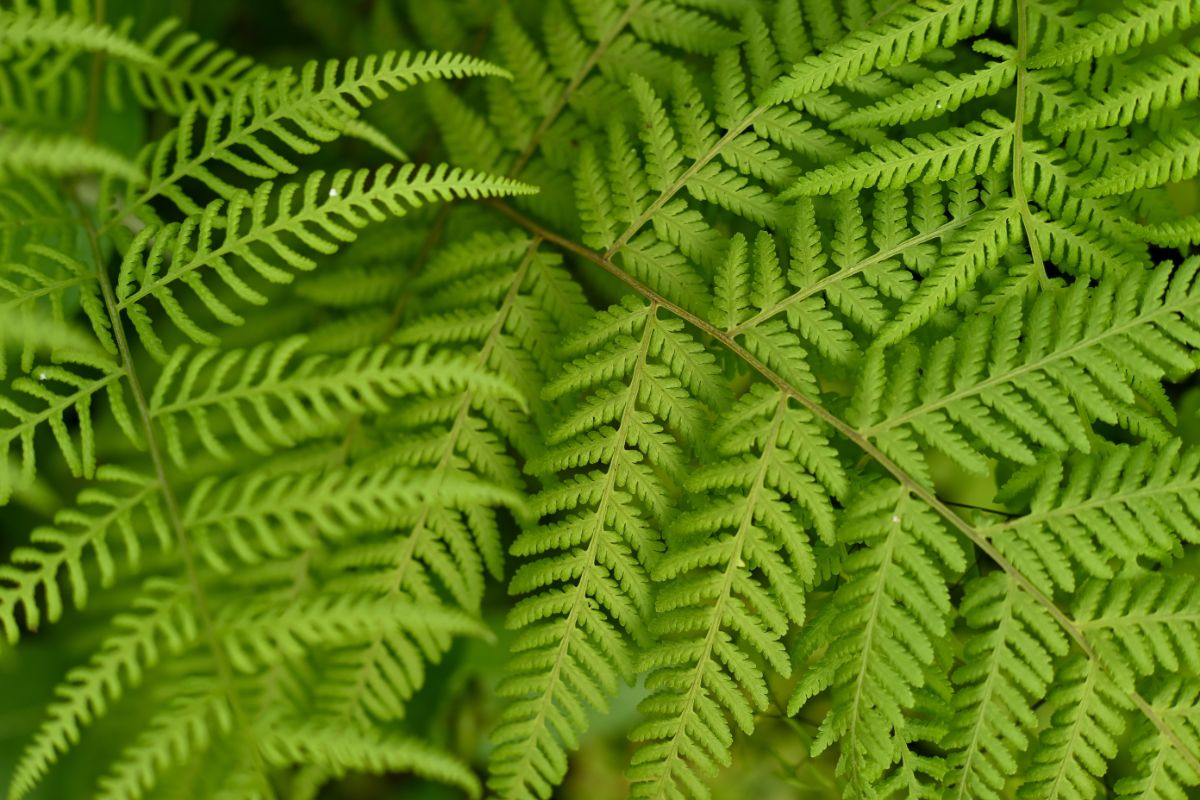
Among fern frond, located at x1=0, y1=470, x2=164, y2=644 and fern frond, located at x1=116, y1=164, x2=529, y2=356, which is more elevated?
fern frond, located at x1=116, y1=164, x2=529, y2=356

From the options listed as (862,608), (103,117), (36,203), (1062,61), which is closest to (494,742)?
(862,608)

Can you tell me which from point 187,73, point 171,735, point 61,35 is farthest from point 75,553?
point 187,73

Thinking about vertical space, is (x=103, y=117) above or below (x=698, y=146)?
above

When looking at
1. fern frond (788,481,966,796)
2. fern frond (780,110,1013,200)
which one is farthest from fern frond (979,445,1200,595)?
fern frond (780,110,1013,200)

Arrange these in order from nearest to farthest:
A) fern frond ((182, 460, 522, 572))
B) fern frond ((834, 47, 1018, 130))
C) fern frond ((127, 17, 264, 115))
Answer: fern frond ((182, 460, 522, 572)) < fern frond ((834, 47, 1018, 130)) < fern frond ((127, 17, 264, 115))

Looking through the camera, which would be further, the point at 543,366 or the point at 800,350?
the point at 543,366

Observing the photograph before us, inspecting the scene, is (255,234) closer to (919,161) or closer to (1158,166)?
(919,161)

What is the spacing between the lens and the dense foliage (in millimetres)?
1393

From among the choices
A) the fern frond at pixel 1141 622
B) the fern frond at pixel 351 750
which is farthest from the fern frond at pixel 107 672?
the fern frond at pixel 1141 622

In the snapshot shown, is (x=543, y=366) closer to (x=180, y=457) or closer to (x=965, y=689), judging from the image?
(x=180, y=457)

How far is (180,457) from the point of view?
1391 mm

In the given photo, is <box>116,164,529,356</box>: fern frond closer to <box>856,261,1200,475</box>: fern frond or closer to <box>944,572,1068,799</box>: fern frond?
<box>856,261,1200,475</box>: fern frond

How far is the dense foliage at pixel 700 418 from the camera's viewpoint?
1393mm

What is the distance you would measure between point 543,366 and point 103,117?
1.29 meters
